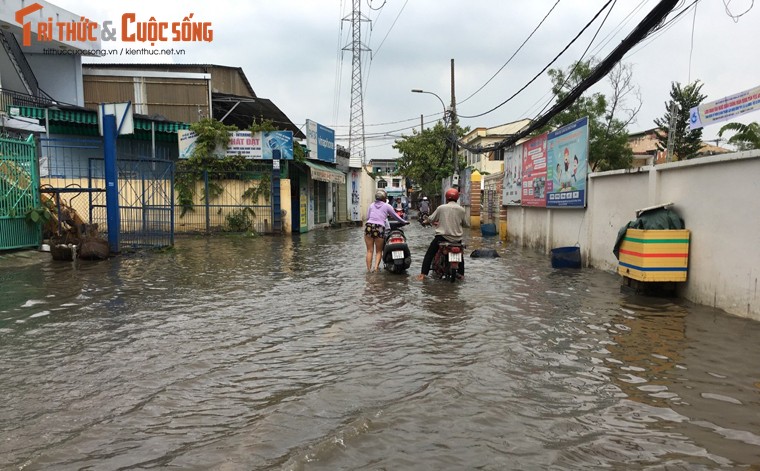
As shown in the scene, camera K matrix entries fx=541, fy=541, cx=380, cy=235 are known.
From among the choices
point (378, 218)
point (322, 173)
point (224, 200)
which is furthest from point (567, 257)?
point (322, 173)

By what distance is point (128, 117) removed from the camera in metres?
11.7

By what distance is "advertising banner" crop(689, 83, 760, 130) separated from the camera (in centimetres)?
665

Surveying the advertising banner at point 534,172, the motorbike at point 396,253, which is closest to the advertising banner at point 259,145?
the advertising banner at point 534,172

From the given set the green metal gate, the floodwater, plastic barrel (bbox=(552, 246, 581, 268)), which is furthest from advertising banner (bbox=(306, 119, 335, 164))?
the floodwater

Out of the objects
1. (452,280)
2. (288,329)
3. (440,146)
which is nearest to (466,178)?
(440,146)

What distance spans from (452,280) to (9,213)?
8.98 meters

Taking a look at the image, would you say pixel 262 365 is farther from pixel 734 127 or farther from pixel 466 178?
pixel 466 178

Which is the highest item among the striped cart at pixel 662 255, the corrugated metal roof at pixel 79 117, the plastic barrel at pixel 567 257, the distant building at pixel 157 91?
the distant building at pixel 157 91

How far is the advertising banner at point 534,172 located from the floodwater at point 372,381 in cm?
658

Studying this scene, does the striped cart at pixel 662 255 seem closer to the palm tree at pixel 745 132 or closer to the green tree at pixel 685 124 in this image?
the palm tree at pixel 745 132

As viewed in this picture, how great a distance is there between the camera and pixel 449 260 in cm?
912

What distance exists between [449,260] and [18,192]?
29.1 ft

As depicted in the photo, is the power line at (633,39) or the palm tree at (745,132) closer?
the power line at (633,39)

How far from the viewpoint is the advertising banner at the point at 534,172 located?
14289 millimetres
